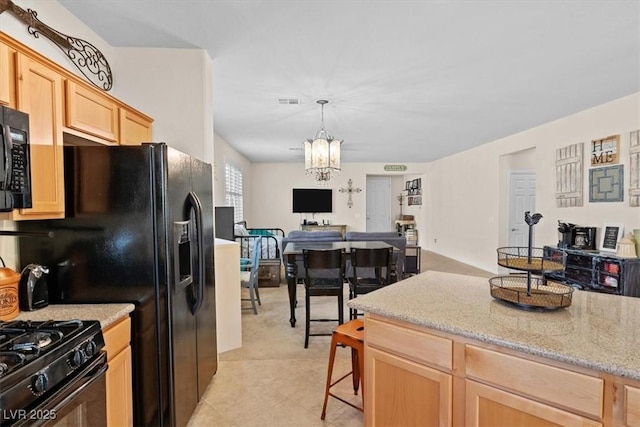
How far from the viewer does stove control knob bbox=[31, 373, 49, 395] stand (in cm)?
105

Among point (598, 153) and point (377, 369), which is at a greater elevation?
point (598, 153)

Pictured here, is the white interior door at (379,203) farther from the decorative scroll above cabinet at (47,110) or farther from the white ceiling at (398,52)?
the decorative scroll above cabinet at (47,110)

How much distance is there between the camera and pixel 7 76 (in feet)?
4.34

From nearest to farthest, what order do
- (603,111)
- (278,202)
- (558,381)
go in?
1. (558,381)
2. (603,111)
3. (278,202)

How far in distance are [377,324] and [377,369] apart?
0.23 metres

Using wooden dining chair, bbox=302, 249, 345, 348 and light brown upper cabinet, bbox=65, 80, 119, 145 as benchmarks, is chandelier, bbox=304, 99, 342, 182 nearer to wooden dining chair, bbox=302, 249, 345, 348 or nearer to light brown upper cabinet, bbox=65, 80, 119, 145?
wooden dining chair, bbox=302, 249, 345, 348

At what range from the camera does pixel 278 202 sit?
9.30m

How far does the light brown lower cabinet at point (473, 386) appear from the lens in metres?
1.06

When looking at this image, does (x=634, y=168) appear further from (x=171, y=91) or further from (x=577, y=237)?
(x=171, y=91)

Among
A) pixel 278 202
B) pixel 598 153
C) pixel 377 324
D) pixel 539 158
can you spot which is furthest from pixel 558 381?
pixel 278 202

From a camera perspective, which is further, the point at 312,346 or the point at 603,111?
the point at 603,111

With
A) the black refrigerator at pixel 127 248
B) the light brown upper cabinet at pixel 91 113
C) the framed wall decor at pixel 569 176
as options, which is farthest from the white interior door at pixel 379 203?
the black refrigerator at pixel 127 248

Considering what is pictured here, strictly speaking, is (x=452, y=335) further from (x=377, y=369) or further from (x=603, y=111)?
(x=603, y=111)

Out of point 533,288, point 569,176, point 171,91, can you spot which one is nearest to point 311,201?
point 569,176
